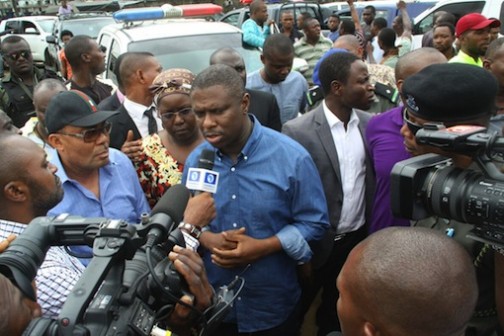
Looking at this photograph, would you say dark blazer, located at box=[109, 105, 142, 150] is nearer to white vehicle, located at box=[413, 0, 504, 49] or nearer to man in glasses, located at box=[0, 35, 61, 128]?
man in glasses, located at box=[0, 35, 61, 128]

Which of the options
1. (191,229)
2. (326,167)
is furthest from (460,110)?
(191,229)

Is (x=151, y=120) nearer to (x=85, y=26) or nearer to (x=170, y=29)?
(x=170, y=29)

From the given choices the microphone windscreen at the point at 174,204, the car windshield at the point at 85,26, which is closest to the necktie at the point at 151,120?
the microphone windscreen at the point at 174,204

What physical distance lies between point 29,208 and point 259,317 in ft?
3.92

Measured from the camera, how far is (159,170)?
2777 millimetres

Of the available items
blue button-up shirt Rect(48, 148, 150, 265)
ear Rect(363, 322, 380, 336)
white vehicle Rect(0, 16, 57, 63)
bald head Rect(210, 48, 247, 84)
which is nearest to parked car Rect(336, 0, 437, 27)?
bald head Rect(210, 48, 247, 84)

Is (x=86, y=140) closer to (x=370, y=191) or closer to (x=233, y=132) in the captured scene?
(x=233, y=132)

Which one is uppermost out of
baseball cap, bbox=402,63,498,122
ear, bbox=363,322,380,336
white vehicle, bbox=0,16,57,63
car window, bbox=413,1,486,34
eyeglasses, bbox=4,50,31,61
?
baseball cap, bbox=402,63,498,122

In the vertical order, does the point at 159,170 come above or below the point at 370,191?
above

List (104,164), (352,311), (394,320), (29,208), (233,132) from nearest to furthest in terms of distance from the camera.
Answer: (394,320), (352,311), (29,208), (233,132), (104,164)

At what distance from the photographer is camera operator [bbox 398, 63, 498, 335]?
1612 millimetres

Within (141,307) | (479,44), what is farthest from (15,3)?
(141,307)

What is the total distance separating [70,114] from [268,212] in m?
1.14

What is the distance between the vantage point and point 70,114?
238 centimetres
